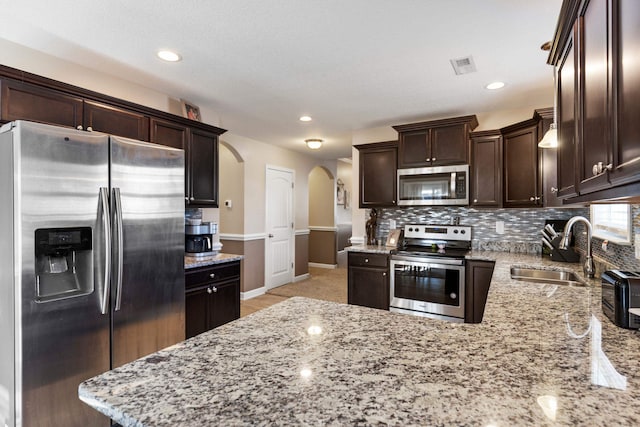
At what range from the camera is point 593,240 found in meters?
2.52

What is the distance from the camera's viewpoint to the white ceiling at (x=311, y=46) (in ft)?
6.02

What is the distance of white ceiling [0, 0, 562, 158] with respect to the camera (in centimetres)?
184

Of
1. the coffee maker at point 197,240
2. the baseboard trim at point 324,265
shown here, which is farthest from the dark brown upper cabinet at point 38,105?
the baseboard trim at point 324,265

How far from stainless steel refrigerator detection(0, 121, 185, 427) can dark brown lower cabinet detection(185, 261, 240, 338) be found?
0.31m

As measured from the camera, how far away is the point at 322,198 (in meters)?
7.48

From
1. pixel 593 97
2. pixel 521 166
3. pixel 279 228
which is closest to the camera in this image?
pixel 593 97

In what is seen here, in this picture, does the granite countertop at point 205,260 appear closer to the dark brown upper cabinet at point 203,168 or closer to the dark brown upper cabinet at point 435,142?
the dark brown upper cabinet at point 203,168

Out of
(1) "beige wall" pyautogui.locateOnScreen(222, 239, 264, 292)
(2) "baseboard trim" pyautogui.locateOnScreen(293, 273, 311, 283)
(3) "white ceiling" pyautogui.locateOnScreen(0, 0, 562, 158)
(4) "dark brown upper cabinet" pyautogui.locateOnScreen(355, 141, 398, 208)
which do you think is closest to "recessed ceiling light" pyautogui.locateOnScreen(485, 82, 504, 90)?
(3) "white ceiling" pyautogui.locateOnScreen(0, 0, 562, 158)

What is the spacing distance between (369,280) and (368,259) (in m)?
0.23

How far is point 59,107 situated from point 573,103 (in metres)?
2.82

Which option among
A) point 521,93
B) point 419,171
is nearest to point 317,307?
point 419,171

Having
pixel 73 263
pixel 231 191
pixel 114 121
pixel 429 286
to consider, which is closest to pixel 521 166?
pixel 429 286

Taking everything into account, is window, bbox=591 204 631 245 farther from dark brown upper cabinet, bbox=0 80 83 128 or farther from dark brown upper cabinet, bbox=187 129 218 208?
dark brown upper cabinet, bbox=0 80 83 128

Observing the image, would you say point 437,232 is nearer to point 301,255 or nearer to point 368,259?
point 368,259
